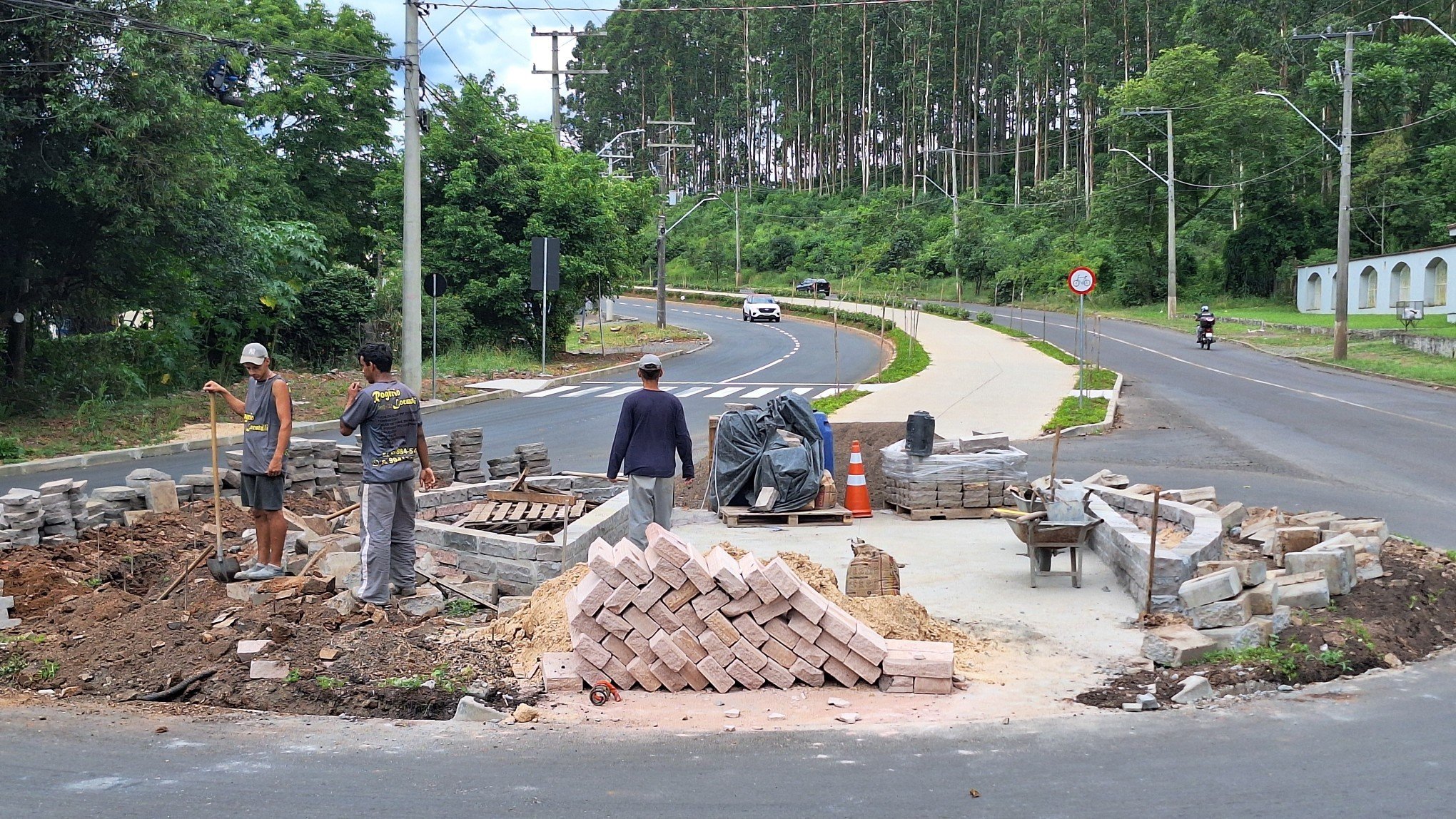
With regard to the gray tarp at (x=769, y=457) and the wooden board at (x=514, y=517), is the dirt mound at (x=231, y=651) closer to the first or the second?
the wooden board at (x=514, y=517)

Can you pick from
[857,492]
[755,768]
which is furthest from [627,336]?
[755,768]

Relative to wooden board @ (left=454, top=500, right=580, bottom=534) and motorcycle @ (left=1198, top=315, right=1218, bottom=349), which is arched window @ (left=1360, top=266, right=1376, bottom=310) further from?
wooden board @ (left=454, top=500, right=580, bottom=534)

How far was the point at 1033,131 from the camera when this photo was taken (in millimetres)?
101688

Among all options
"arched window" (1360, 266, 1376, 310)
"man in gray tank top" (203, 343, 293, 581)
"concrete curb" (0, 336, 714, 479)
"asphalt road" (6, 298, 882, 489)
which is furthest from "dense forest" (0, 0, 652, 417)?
"arched window" (1360, 266, 1376, 310)

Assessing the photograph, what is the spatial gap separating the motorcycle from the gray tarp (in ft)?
105

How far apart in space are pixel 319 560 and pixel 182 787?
3.88 meters

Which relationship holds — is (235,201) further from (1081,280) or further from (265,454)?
(1081,280)

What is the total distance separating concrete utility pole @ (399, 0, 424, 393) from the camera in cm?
2188

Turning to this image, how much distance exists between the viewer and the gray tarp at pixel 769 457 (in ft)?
41.5

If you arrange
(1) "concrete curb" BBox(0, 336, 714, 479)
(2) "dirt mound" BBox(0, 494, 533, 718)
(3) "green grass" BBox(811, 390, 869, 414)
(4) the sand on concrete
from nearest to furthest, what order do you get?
(4) the sand on concrete, (2) "dirt mound" BBox(0, 494, 533, 718), (1) "concrete curb" BBox(0, 336, 714, 479), (3) "green grass" BBox(811, 390, 869, 414)

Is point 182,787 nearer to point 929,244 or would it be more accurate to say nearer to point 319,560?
point 319,560

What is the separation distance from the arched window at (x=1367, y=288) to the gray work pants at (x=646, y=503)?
5390 centimetres

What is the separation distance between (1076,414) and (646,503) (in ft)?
49.9

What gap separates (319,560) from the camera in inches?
358
